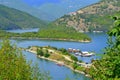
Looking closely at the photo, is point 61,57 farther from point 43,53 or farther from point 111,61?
point 111,61

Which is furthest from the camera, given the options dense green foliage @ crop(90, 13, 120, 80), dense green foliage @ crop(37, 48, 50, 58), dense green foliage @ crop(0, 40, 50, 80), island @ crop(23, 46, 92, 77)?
dense green foliage @ crop(37, 48, 50, 58)

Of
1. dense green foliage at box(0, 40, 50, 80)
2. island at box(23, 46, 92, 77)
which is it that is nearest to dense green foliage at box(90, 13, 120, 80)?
dense green foliage at box(0, 40, 50, 80)

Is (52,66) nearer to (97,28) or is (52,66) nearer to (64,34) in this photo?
(64,34)

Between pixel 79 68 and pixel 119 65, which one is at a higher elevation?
pixel 119 65

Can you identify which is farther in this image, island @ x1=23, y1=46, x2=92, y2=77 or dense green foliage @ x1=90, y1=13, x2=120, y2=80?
island @ x1=23, y1=46, x2=92, y2=77

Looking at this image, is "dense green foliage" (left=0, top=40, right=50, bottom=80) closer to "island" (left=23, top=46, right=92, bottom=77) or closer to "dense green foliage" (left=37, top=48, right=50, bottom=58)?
"island" (left=23, top=46, right=92, bottom=77)

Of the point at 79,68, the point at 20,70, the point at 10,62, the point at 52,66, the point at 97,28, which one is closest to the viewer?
the point at 20,70


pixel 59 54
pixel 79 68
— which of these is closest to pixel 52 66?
pixel 79 68
